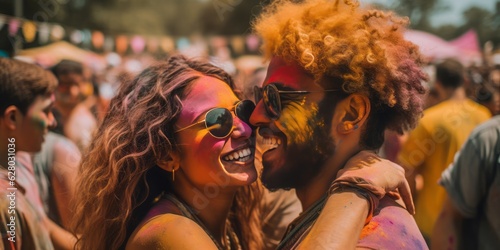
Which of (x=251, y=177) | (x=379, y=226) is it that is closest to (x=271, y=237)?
(x=251, y=177)

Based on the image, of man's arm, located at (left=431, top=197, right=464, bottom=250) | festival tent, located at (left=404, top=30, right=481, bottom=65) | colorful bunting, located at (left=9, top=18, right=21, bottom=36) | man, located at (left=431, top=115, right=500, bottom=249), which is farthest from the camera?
festival tent, located at (left=404, top=30, right=481, bottom=65)

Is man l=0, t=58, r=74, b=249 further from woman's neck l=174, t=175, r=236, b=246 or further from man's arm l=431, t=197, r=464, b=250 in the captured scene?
man's arm l=431, t=197, r=464, b=250

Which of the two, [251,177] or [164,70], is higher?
[164,70]

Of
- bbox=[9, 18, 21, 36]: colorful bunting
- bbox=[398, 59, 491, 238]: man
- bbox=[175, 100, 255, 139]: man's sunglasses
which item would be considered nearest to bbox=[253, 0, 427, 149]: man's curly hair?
bbox=[175, 100, 255, 139]: man's sunglasses

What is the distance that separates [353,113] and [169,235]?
0.94 meters

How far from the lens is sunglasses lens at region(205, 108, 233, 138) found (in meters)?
2.71

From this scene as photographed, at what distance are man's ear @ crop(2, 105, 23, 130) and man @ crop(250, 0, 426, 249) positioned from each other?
5.26ft

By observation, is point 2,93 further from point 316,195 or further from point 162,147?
point 316,195

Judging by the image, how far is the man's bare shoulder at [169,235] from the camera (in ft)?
7.91

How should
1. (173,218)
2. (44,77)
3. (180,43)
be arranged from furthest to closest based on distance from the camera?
1. (180,43)
2. (44,77)
3. (173,218)

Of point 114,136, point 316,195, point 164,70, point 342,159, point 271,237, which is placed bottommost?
point 271,237

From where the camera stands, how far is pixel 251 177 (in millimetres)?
2771

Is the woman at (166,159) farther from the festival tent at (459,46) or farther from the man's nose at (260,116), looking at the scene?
the festival tent at (459,46)

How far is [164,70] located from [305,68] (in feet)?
2.47
